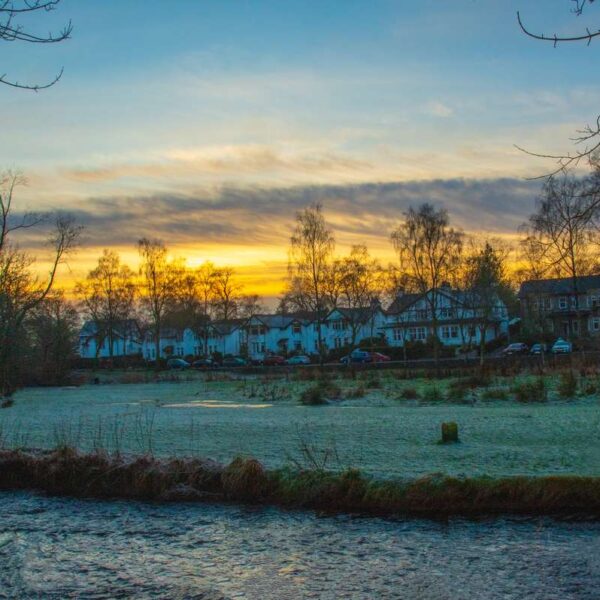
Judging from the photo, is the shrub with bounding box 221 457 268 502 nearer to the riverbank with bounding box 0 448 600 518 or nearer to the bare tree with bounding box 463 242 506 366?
the riverbank with bounding box 0 448 600 518

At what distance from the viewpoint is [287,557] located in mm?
7762

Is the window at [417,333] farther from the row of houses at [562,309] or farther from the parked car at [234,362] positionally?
the parked car at [234,362]

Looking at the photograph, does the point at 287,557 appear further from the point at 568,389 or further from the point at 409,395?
the point at 409,395

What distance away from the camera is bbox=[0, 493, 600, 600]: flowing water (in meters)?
6.76

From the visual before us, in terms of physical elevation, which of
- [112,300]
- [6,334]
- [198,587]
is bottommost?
[198,587]

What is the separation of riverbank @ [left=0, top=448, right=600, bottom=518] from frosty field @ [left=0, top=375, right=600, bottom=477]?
67 centimetres

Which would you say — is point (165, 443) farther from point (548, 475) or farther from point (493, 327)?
point (493, 327)

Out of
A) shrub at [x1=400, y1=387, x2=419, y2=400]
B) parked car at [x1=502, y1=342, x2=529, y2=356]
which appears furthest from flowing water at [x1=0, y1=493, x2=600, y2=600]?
parked car at [x1=502, y1=342, x2=529, y2=356]

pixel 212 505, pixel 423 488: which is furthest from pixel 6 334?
pixel 423 488

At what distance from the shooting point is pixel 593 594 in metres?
6.35

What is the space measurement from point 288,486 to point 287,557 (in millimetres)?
2230

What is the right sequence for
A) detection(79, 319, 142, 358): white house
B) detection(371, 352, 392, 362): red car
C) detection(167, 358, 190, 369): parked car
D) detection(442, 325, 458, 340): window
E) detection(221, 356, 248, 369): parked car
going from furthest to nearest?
1. detection(79, 319, 142, 358): white house
2. detection(442, 325, 458, 340): window
3. detection(167, 358, 190, 369): parked car
4. detection(221, 356, 248, 369): parked car
5. detection(371, 352, 392, 362): red car

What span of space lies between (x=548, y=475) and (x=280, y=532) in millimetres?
3544

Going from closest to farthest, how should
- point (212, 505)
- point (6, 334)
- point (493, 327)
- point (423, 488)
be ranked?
point (423, 488)
point (212, 505)
point (6, 334)
point (493, 327)
